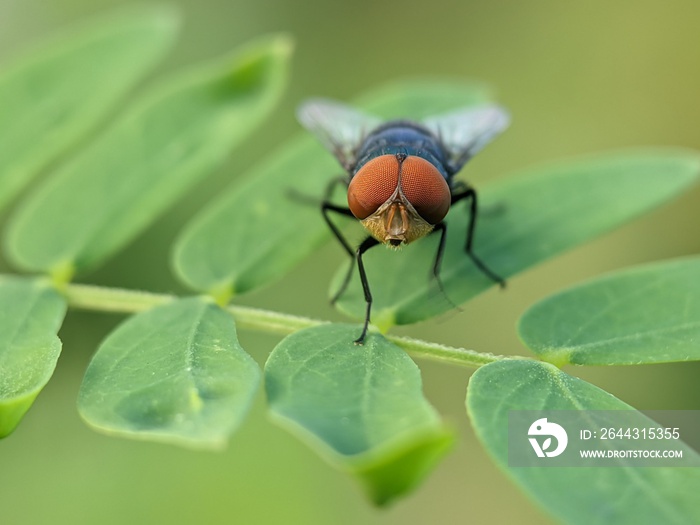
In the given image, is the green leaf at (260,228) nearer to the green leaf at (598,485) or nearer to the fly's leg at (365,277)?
the fly's leg at (365,277)

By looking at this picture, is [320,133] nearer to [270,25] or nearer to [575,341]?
[575,341]

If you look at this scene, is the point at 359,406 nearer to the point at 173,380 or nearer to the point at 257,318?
the point at 173,380

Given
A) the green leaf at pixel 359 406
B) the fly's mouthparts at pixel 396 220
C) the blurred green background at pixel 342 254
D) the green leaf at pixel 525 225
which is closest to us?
the green leaf at pixel 359 406

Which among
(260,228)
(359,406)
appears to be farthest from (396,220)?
(359,406)

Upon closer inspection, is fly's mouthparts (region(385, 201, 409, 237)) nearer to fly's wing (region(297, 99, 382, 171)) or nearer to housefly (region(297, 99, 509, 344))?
housefly (region(297, 99, 509, 344))

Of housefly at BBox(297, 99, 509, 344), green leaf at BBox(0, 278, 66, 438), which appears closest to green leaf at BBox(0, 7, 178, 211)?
green leaf at BBox(0, 278, 66, 438)

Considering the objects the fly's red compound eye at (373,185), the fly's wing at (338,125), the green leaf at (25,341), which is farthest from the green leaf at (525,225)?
the green leaf at (25,341)
